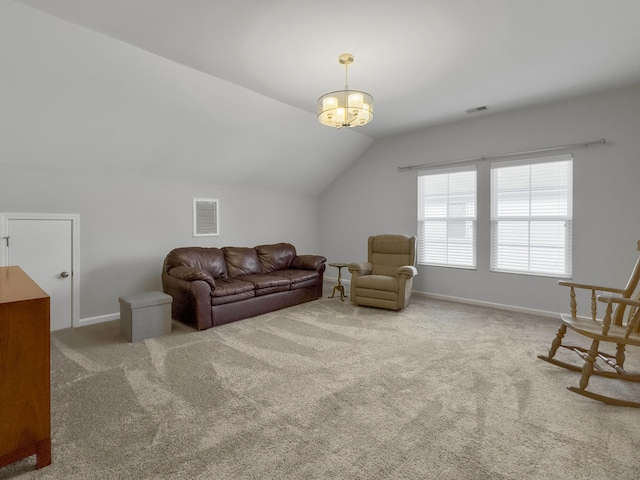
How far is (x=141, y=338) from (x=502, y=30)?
4.44 metres

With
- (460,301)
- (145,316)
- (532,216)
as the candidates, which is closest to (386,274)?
(460,301)

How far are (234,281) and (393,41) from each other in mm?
3299

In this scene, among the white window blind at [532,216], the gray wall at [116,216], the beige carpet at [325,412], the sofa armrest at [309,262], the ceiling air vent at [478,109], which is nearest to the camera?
the beige carpet at [325,412]

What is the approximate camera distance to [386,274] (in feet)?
16.7

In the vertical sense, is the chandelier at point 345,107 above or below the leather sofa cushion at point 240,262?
above

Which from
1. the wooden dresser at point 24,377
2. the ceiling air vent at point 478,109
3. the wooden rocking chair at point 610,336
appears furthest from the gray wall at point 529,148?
the wooden dresser at point 24,377

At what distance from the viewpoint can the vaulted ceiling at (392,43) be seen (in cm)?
242

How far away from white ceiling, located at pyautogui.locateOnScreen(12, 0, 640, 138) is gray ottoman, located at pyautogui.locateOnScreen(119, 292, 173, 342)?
2.47 m

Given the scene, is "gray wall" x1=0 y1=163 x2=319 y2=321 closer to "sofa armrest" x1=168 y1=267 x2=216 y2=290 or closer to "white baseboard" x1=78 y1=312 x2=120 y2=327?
"white baseboard" x1=78 y1=312 x2=120 y2=327

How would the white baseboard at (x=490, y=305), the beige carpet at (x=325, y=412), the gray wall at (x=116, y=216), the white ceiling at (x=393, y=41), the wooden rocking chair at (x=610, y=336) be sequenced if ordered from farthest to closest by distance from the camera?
the white baseboard at (x=490, y=305) → the gray wall at (x=116, y=216) → the white ceiling at (x=393, y=41) → the wooden rocking chair at (x=610, y=336) → the beige carpet at (x=325, y=412)

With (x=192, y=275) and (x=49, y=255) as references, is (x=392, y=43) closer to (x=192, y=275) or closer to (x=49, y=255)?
(x=192, y=275)

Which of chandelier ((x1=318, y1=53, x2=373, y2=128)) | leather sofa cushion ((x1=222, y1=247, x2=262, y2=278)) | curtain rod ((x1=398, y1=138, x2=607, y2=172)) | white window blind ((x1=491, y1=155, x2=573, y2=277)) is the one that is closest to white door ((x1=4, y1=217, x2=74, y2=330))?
leather sofa cushion ((x1=222, y1=247, x2=262, y2=278))

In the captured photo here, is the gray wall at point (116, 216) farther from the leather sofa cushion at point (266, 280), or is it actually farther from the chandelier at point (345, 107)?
the chandelier at point (345, 107)

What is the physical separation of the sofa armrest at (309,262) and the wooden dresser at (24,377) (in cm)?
393
